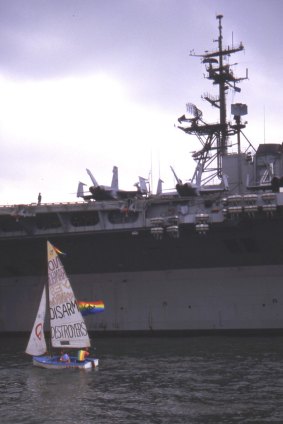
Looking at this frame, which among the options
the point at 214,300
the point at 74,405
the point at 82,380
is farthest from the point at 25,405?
the point at 214,300

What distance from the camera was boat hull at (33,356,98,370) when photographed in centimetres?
2130

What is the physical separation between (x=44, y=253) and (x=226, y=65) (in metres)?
15.0

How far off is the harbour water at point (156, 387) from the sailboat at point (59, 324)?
23.3 inches

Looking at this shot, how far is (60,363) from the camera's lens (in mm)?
21719

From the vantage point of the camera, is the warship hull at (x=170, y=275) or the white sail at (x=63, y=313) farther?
the warship hull at (x=170, y=275)

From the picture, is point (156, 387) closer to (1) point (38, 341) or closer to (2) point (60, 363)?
(2) point (60, 363)

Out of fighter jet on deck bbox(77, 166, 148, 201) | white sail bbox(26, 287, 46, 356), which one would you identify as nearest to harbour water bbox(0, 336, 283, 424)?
white sail bbox(26, 287, 46, 356)

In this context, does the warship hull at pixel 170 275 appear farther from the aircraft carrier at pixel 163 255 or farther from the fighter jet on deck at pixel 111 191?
the fighter jet on deck at pixel 111 191

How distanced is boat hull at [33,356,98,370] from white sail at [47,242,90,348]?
580mm

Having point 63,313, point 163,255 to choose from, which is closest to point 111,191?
point 163,255

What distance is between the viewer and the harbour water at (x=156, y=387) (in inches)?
599

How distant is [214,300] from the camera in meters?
29.1

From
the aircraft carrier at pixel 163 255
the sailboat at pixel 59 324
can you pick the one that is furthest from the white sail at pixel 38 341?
the aircraft carrier at pixel 163 255

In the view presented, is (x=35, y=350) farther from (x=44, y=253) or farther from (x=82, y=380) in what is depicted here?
(x=44, y=253)
